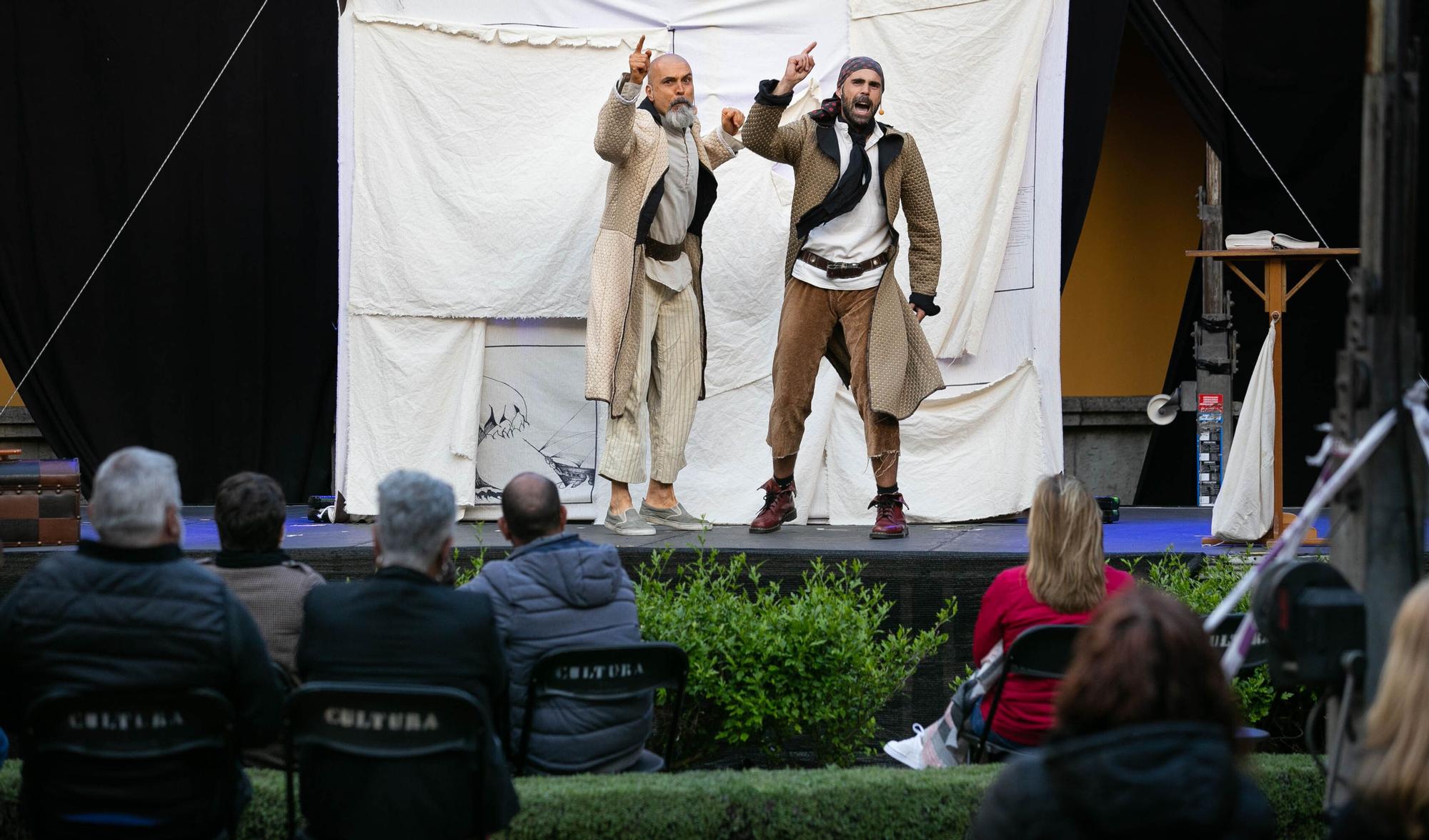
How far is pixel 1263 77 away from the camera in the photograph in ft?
25.4

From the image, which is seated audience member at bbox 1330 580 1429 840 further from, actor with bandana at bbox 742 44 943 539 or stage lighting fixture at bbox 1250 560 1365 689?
actor with bandana at bbox 742 44 943 539

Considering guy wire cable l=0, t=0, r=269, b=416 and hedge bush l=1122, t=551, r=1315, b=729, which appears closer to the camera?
hedge bush l=1122, t=551, r=1315, b=729

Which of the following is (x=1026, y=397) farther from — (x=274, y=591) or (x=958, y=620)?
(x=274, y=591)

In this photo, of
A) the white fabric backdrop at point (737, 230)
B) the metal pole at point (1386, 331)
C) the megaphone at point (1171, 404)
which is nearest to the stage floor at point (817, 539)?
the white fabric backdrop at point (737, 230)

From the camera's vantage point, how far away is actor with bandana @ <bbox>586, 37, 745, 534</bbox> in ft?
20.7

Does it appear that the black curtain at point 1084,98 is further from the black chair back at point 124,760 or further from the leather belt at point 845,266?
the black chair back at point 124,760

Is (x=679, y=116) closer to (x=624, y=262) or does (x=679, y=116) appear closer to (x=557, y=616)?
(x=624, y=262)

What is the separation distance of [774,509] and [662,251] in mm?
1201

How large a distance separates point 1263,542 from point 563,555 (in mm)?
3668

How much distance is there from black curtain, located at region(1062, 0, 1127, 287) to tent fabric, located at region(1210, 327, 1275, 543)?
1680 millimetres

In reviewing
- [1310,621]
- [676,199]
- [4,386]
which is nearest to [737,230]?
[676,199]

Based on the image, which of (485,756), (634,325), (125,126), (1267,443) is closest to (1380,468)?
(485,756)

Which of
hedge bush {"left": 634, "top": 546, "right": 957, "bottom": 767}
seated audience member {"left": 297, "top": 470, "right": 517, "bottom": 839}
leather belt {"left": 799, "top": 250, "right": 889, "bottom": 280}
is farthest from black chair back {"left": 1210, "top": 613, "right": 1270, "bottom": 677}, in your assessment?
leather belt {"left": 799, "top": 250, "right": 889, "bottom": 280}

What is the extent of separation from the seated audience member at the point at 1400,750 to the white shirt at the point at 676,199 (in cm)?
469
